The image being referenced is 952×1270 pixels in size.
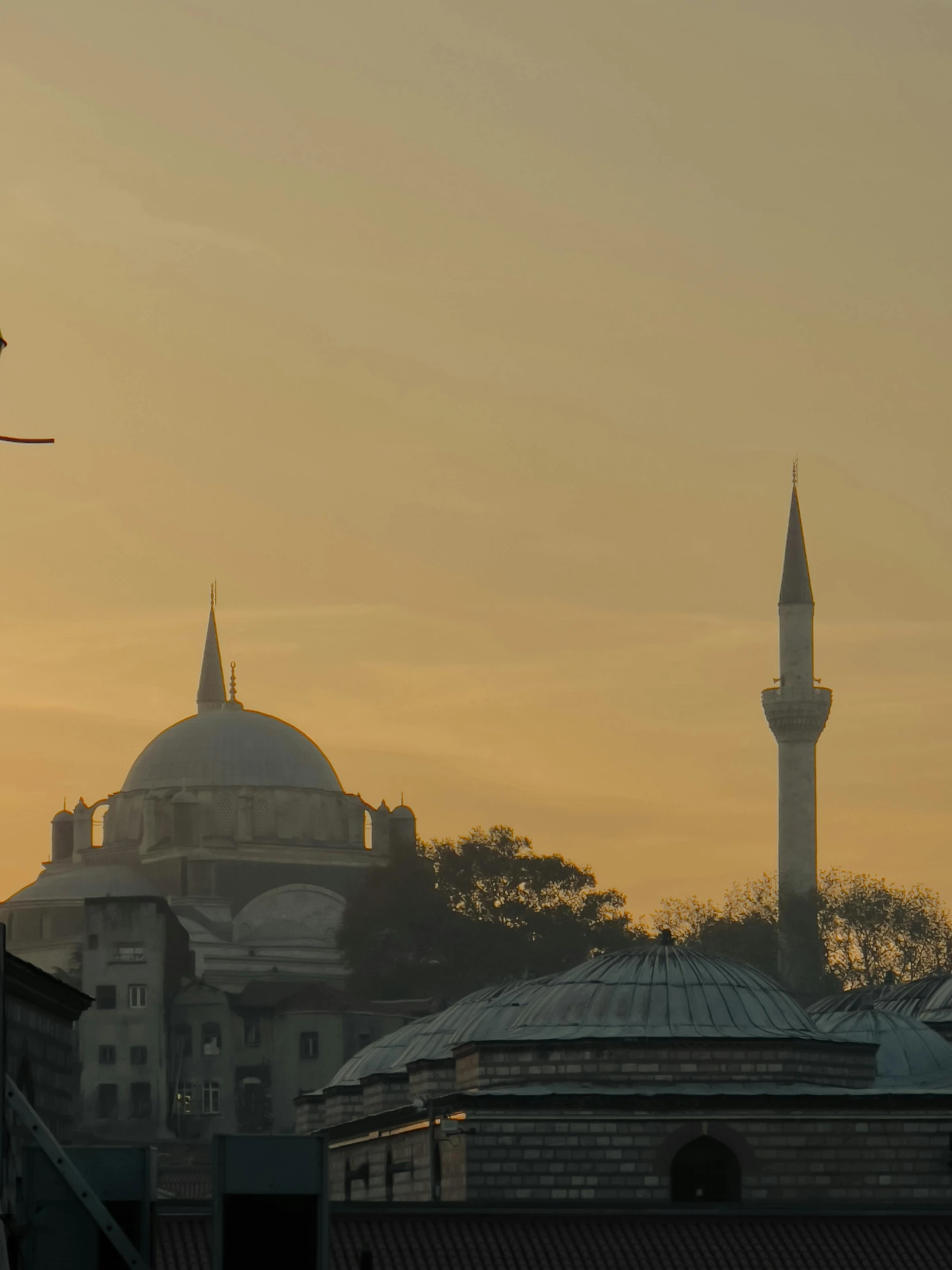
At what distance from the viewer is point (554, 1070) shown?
31328 mm

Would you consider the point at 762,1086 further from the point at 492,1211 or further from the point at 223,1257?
the point at 223,1257

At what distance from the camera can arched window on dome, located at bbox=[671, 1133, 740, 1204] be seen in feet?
98.0

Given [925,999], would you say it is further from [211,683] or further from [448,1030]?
[211,683]

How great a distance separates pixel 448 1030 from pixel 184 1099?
2677 cm

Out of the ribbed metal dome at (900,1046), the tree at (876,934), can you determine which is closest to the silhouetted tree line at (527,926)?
the tree at (876,934)

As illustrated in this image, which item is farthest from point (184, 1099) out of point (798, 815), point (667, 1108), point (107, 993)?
point (667, 1108)

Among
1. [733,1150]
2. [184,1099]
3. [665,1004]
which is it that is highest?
[665,1004]

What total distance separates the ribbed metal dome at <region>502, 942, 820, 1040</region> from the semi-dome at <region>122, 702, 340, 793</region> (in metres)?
48.9

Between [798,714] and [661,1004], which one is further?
[798,714]

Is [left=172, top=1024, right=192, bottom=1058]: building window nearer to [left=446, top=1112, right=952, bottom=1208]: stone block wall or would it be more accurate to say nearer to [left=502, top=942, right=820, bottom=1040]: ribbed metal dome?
[left=502, top=942, right=820, bottom=1040]: ribbed metal dome

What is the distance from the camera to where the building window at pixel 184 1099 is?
6512cm

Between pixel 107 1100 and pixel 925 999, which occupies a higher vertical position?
pixel 925 999

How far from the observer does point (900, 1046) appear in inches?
1419

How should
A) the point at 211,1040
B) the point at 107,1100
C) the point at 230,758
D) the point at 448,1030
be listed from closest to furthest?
the point at 448,1030, the point at 107,1100, the point at 211,1040, the point at 230,758
